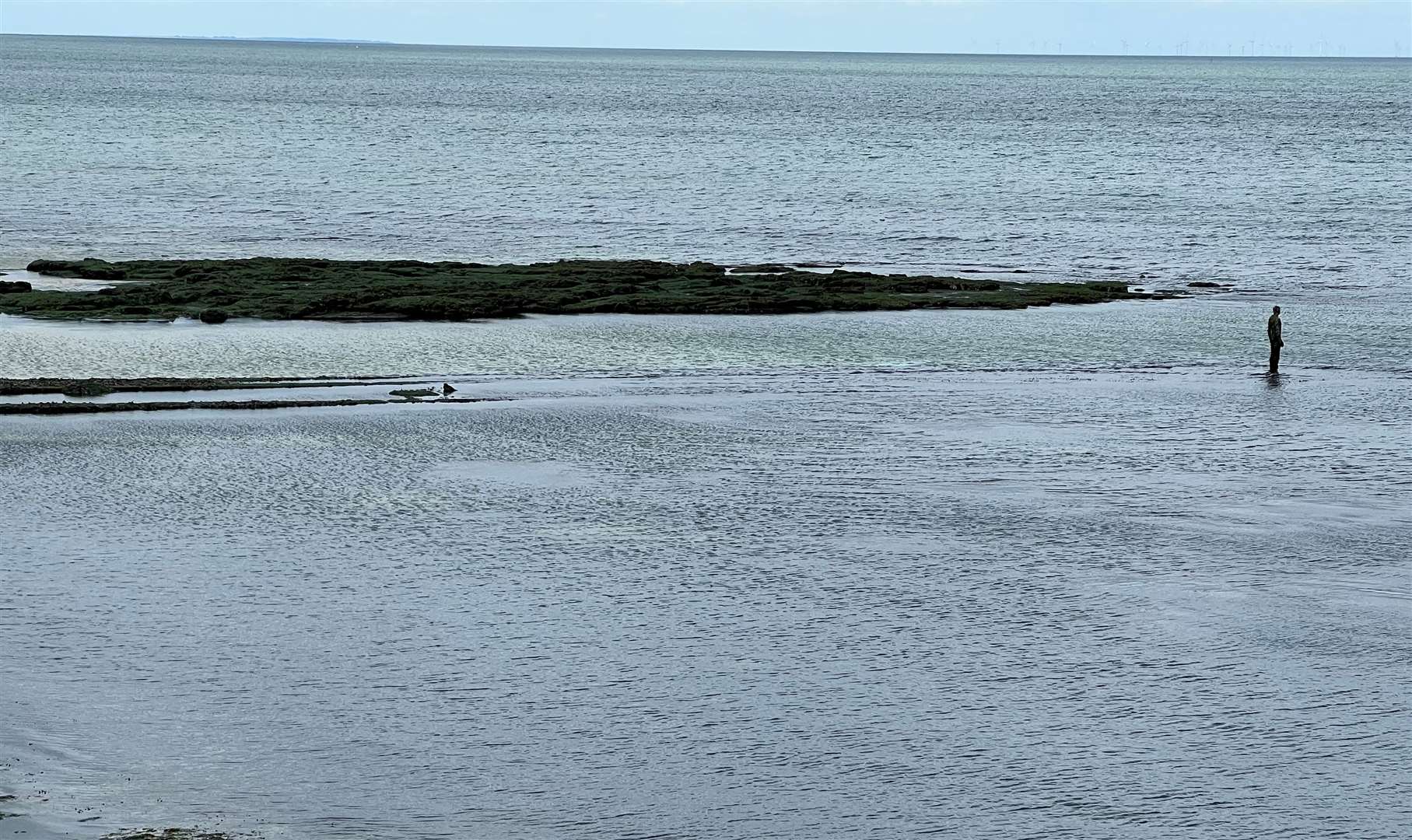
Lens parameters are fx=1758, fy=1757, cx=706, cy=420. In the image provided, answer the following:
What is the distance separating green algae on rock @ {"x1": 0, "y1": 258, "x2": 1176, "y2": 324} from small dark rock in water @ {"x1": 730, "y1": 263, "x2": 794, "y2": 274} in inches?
12.6

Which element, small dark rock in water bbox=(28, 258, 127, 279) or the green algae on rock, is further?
small dark rock in water bbox=(28, 258, 127, 279)

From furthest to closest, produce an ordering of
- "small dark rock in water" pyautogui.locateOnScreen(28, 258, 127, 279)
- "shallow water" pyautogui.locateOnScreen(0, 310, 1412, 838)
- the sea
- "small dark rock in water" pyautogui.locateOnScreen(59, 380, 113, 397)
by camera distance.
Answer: "small dark rock in water" pyautogui.locateOnScreen(28, 258, 127, 279)
"small dark rock in water" pyautogui.locateOnScreen(59, 380, 113, 397)
the sea
"shallow water" pyautogui.locateOnScreen(0, 310, 1412, 838)

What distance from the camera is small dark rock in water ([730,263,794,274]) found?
61.8m

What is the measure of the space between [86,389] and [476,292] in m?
17.4

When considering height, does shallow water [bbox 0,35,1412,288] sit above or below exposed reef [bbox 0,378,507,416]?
above

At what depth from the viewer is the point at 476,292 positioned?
174 feet

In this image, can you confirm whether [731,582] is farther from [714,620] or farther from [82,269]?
[82,269]

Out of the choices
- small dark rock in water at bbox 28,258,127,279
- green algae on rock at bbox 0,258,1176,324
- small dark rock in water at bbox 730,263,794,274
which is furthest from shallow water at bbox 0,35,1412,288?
green algae on rock at bbox 0,258,1176,324

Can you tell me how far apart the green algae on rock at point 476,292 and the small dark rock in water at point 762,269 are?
0.32m

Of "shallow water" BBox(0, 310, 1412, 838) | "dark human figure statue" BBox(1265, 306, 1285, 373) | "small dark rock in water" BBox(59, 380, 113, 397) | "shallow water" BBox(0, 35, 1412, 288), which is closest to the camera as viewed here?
"shallow water" BBox(0, 310, 1412, 838)

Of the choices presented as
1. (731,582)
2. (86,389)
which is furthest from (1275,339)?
(86,389)

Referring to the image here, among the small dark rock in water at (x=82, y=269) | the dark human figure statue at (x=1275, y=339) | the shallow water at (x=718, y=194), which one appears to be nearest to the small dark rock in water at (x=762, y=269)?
the shallow water at (x=718, y=194)

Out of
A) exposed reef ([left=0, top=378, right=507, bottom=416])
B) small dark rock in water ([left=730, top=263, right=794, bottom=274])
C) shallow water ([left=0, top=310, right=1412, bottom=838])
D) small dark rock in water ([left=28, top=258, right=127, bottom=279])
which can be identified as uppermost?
small dark rock in water ([left=28, top=258, right=127, bottom=279])

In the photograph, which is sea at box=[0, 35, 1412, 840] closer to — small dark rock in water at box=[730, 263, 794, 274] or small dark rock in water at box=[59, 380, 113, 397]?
small dark rock in water at box=[59, 380, 113, 397]
